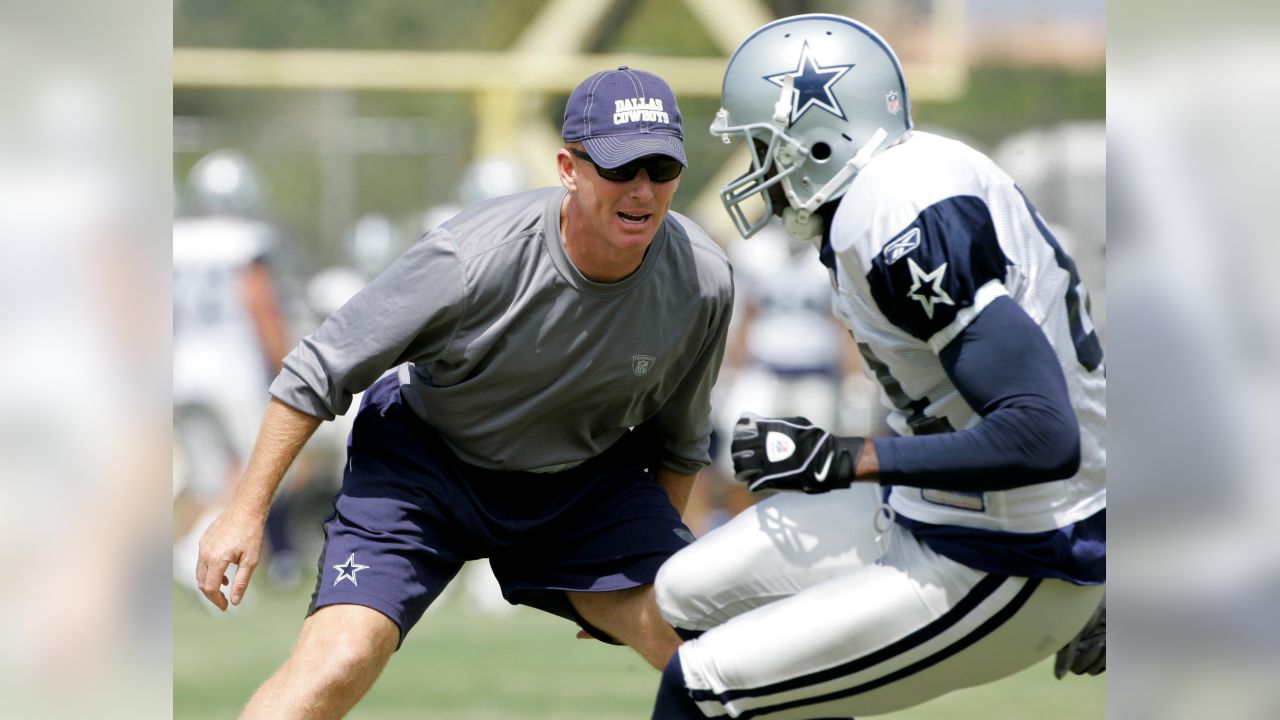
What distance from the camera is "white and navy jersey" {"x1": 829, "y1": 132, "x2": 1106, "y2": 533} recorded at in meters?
2.40

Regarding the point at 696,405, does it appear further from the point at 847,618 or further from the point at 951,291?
the point at 951,291

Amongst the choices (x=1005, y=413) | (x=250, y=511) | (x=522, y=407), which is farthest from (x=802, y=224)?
(x=250, y=511)

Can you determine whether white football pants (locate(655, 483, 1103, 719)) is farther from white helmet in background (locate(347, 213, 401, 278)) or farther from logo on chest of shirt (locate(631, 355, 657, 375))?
white helmet in background (locate(347, 213, 401, 278))

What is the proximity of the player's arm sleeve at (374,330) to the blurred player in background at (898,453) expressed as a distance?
0.66 metres

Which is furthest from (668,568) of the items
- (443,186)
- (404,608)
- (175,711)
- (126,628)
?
(443,186)

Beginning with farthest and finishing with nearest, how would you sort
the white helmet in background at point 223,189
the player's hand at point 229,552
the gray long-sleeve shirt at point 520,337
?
the white helmet in background at point 223,189 < the gray long-sleeve shirt at point 520,337 < the player's hand at point 229,552

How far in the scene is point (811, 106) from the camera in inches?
107

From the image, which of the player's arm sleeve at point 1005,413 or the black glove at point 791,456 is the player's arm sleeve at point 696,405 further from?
the player's arm sleeve at point 1005,413

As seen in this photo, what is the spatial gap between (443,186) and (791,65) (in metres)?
8.69

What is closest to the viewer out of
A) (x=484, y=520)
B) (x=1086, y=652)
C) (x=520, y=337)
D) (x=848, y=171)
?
(x=848, y=171)

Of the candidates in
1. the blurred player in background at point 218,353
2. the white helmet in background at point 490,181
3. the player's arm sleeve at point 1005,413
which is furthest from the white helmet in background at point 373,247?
the player's arm sleeve at point 1005,413

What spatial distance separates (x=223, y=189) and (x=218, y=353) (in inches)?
40.1

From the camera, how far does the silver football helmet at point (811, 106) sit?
2.71m

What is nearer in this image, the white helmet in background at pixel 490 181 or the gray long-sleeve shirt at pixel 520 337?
the gray long-sleeve shirt at pixel 520 337
